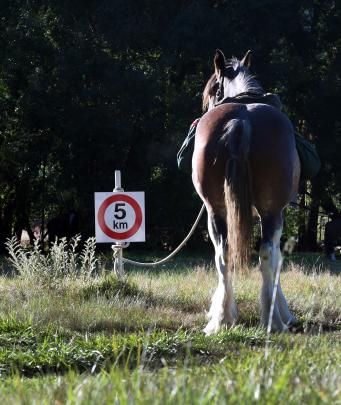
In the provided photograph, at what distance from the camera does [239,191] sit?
25.7 ft

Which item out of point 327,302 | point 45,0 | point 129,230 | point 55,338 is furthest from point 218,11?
point 55,338

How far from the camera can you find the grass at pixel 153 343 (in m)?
3.44

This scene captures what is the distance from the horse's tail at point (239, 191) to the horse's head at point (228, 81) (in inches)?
48.9

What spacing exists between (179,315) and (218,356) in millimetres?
2588

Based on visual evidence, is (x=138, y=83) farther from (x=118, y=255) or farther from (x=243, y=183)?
(x=243, y=183)

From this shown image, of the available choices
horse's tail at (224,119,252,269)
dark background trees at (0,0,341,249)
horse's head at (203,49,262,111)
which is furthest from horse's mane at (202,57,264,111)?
dark background trees at (0,0,341,249)

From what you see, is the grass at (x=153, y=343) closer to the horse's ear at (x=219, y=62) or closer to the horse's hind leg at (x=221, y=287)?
the horse's hind leg at (x=221, y=287)

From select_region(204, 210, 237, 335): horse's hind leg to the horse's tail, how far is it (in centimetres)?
26

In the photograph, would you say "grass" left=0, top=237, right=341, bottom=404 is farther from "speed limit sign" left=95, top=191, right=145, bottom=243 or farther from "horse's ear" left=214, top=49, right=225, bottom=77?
"horse's ear" left=214, top=49, right=225, bottom=77

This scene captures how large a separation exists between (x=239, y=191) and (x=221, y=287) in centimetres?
106

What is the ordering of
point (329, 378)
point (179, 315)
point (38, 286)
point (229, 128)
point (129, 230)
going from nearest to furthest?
point (329, 378)
point (229, 128)
point (179, 315)
point (38, 286)
point (129, 230)

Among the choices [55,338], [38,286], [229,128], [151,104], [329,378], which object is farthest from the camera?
[151,104]

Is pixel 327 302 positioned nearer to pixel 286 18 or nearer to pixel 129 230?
pixel 129 230

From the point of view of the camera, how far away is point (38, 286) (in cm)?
994
